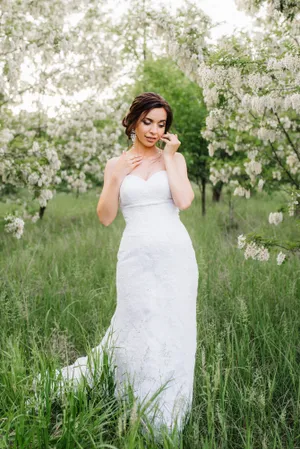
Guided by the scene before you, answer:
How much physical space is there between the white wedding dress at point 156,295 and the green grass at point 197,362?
0.18m

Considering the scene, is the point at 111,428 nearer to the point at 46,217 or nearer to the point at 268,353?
the point at 268,353

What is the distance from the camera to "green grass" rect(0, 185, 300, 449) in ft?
8.79

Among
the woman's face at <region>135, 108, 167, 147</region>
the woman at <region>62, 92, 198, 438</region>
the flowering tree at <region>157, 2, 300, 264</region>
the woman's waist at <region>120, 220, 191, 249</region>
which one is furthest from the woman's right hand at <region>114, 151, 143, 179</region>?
the flowering tree at <region>157, 2, 300, 264</region>

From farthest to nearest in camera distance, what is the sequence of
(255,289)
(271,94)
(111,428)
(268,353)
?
1. (255,289)
2. (271,94)
3. (268,353)
4. (111,428)

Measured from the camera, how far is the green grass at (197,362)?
2678 mm

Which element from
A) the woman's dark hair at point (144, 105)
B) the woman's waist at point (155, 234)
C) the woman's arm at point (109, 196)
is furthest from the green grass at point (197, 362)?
the woman's dark hair at point (144, 105)

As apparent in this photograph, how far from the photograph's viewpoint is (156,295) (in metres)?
3.04

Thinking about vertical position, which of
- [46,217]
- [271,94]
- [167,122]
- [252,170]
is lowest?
[46,217]

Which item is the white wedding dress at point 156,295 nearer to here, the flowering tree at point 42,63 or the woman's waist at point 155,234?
the woman's waist at point 155,234

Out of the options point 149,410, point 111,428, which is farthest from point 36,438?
point 149,410

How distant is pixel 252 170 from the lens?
6.47 metres

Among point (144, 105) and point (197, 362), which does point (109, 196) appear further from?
point (197, 362)

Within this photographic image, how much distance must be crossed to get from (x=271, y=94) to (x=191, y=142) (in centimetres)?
789

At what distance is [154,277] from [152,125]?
3.23 ft
